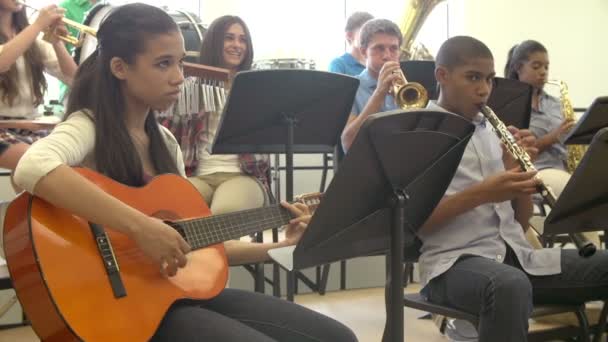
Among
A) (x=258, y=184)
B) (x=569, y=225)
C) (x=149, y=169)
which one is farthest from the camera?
(x=258, y=184)

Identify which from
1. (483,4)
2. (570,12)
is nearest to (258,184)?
(483,4)

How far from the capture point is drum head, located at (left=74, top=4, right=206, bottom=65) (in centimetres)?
318

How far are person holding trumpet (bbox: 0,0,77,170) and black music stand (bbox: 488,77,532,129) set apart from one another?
Result: 1.85m

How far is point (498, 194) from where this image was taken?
197cm

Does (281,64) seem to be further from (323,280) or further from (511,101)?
(511,101)

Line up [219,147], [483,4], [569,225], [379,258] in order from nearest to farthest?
[569,225]
[219,147]
[379,258]
[483,4]

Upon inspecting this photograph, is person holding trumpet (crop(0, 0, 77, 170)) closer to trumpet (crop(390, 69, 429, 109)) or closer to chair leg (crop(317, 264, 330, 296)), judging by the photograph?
trumpet (crop(390, 69, 429, 109))

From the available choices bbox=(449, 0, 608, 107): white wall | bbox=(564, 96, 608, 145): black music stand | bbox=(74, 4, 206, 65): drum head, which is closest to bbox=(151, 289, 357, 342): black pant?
bbox=(564, 96, 608, 145): black music stand

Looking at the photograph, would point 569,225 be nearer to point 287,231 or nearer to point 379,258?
point 287,231

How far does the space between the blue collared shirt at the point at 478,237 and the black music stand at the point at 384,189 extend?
414mm

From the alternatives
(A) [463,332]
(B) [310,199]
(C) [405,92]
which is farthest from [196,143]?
(A) [463,332]

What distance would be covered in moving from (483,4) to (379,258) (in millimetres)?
3627

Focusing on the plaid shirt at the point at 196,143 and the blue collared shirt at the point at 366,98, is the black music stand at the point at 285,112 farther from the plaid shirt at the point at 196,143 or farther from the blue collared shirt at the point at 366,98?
the blue collared shirt at the point at 366,98

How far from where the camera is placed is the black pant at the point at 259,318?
4.98ft
